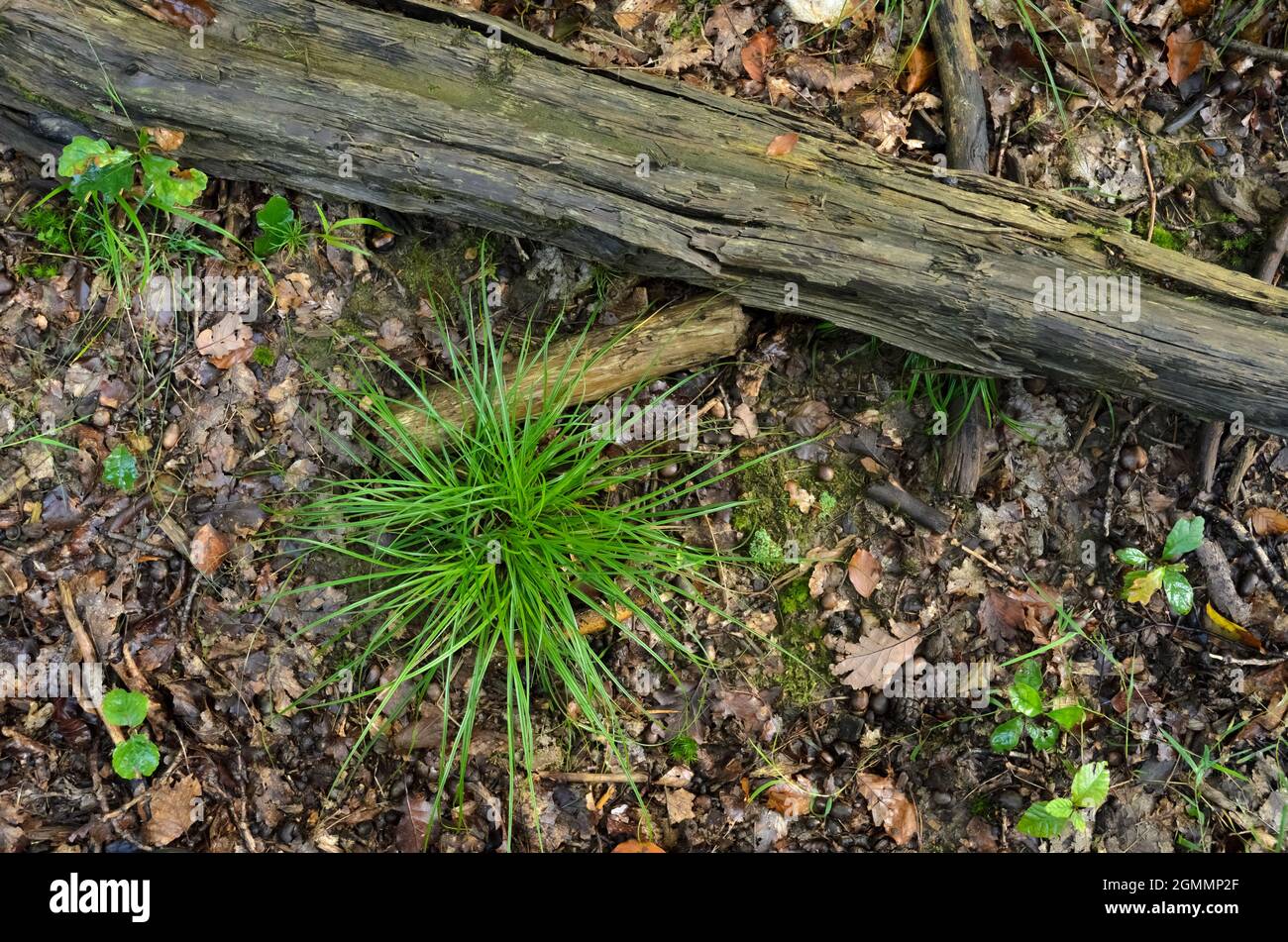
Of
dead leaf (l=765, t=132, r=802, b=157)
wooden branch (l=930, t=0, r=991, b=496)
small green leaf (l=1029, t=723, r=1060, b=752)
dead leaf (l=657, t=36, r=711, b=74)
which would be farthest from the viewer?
dead leaf (l=657, t=36, r=711, b=74)

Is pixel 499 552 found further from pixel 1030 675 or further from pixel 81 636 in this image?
pixel 1030 675

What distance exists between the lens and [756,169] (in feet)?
9.38

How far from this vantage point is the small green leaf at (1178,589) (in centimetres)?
→ 311

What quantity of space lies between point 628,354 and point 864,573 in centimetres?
136

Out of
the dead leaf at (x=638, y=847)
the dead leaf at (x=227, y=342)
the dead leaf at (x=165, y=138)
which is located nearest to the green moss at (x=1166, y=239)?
the dead leaf at (x=638, y=847)

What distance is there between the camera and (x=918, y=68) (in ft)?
11.1

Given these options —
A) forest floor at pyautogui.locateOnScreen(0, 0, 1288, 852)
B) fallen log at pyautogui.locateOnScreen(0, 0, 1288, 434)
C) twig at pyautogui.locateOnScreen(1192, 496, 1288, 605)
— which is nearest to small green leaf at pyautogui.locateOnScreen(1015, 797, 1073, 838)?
forest floor at pyautogui.locateOnScreen(0, 0, 1288, 852)

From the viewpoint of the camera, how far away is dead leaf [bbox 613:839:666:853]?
3.02 meters

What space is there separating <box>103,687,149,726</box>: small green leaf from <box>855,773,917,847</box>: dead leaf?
111 inches

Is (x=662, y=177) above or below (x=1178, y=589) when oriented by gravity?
above

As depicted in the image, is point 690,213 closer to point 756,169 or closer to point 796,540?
point 756,169

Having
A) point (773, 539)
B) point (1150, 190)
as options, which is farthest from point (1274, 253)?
point (773, 539)

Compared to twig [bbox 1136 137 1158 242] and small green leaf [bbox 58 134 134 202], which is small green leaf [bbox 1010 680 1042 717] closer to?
twig [bbox 1136 137 1158 242]

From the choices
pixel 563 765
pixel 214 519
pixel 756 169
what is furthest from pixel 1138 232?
pixel 214 519
